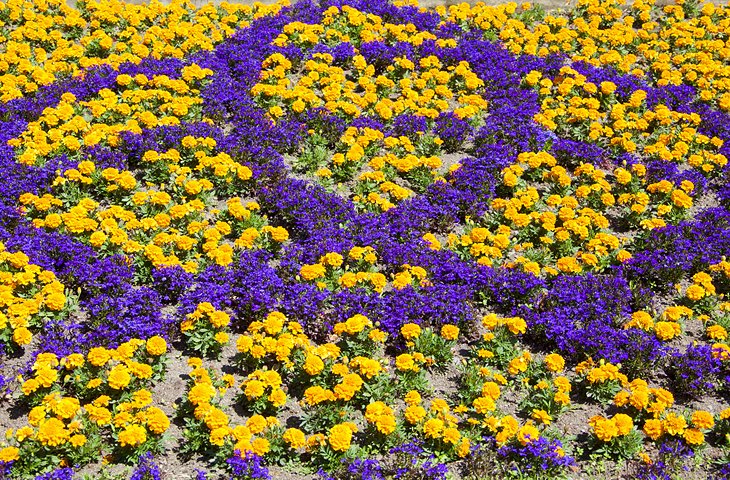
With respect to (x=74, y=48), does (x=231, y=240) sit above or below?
below

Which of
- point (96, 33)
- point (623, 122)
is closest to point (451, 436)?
point (623, 122)

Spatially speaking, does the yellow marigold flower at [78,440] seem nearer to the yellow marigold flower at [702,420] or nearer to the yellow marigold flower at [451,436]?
the yellow marigold flower at [451,436]

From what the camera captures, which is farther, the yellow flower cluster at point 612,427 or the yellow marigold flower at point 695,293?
the yellow marigold flower at point 695,293

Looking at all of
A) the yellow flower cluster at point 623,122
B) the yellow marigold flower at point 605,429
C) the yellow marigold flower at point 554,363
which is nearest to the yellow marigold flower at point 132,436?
the yellow marigold flower at point 554,363

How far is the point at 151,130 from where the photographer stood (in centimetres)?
1209

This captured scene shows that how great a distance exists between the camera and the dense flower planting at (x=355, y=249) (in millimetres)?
7805

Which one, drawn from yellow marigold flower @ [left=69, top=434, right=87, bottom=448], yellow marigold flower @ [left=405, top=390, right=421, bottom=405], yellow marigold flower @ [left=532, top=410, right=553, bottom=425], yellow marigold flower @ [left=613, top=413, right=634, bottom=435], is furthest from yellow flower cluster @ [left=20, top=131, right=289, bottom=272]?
yellow marigold flower @ [left=613, top=413, right=634, bottom=435]

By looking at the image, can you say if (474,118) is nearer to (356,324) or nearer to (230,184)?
(230,184)

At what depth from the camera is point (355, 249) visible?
32.5ft

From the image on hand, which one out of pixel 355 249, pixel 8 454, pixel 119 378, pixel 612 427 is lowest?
pixel 8 454

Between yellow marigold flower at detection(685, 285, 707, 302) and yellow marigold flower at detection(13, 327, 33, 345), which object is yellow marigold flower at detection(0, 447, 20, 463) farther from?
yellow marigold flower at detection(685, 285, 707, 302)

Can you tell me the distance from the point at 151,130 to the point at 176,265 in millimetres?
3488

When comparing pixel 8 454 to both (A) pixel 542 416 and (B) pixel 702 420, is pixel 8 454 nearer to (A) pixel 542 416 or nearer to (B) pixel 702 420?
(A) pixel 542 416

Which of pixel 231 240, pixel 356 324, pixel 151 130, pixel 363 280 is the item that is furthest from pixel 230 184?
pixel 356 324
